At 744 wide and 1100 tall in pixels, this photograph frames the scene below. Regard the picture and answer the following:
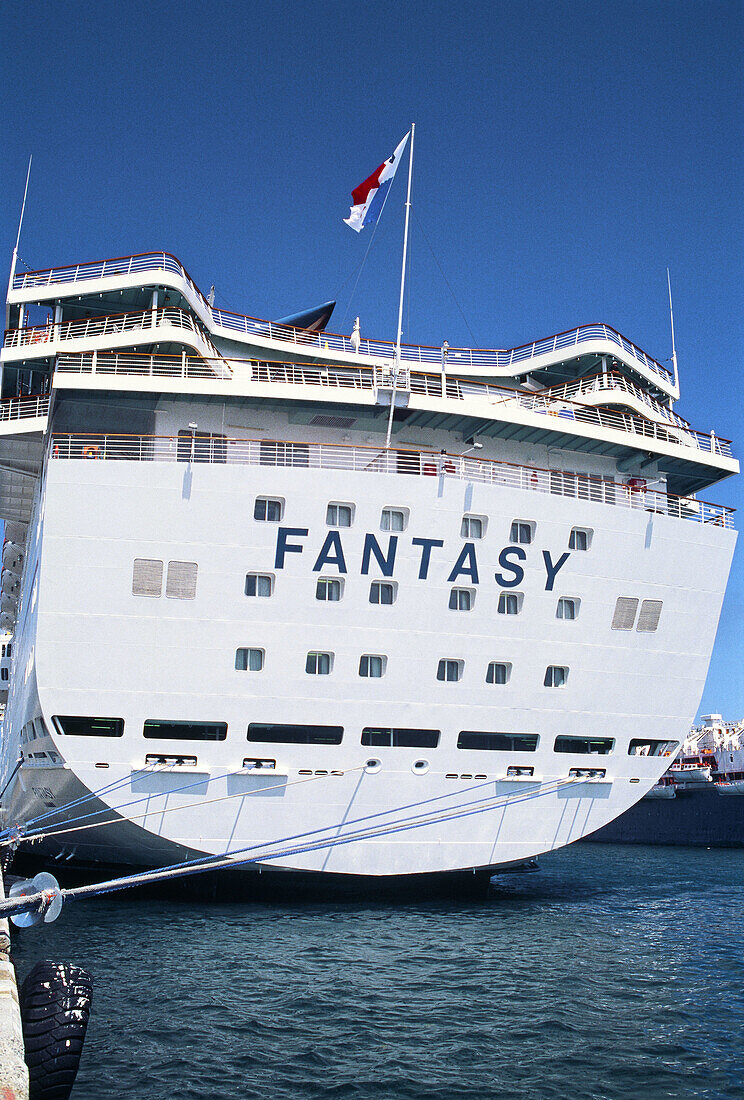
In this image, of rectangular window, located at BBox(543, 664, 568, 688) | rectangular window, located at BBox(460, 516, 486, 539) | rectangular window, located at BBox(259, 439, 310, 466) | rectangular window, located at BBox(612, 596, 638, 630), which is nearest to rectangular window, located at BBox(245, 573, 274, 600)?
rectangular window, located at BBox(259, 439, 310, 466)

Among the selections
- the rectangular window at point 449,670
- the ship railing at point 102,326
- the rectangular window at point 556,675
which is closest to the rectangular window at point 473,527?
the rectangular window at point 449,670

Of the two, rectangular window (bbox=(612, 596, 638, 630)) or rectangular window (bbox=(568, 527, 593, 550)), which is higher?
rectangular window (bbox=(568, 527, 593, 550))

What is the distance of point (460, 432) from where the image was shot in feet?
60.3

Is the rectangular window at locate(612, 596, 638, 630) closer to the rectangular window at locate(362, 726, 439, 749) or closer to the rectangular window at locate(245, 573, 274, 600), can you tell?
the rectangular window at locate(362, 726, 439, 749)

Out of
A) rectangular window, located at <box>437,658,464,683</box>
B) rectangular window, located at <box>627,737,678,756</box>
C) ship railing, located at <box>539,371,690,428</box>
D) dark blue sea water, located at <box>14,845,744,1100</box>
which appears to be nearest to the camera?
dark blue sea water, located at <box>14,845,744,1100</box>

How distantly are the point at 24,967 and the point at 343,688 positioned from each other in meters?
6.21

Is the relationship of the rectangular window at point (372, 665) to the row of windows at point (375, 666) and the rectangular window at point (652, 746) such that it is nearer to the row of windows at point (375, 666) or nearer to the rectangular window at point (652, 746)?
the row of windows at point (375, 666)

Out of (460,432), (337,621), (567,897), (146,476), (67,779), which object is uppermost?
(460,432)

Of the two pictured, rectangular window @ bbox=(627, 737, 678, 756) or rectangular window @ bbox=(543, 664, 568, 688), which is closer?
rectangular window @ bbox=(543, 664, 568, 688)

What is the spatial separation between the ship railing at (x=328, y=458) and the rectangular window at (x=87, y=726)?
4372 mm

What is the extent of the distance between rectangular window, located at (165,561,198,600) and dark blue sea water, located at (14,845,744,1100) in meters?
5.17

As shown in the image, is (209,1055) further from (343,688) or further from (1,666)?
(1,666)

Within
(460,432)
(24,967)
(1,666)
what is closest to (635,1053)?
(24,967)

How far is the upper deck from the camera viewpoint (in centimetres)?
1928
